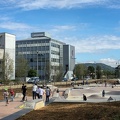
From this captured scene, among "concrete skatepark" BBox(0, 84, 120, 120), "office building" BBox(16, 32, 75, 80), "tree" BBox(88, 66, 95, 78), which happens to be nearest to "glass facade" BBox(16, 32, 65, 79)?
"office building" BBox(16, 32, 75, 80)

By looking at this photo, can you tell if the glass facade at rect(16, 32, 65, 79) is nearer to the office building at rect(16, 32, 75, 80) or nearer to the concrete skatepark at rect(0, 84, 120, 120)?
the office building at rect(16, 32, 75, 80)

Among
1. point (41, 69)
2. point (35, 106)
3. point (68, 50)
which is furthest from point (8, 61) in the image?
point (68, 50)

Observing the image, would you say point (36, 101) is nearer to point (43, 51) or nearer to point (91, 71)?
point (43, 51)

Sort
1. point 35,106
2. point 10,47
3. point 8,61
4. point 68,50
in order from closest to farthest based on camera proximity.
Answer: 1. point 35,106
2. point 8,61
3. point 10,47
4. point 68,50

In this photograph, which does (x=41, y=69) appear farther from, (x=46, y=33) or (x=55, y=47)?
(x=46, y=33)

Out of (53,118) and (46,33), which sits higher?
(46,33)

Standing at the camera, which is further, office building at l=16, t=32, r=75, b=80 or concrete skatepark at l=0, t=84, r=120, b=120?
office building at l=16, t=32, r=75, b=80

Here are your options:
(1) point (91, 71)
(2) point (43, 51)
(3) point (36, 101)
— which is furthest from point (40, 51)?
(3) point (36, 101)

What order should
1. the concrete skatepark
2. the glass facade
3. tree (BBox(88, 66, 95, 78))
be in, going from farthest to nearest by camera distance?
tree (BBox(88, 66, 95, 78)) < the glass facade < the concrete skatepark

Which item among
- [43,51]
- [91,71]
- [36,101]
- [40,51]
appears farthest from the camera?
[91,71]

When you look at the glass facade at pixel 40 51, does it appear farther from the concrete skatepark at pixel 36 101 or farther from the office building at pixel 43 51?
the concrete skatepark at pixel 36 101

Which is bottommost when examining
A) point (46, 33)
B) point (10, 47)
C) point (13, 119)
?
point (13, 119)

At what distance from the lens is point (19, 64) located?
75.2 m

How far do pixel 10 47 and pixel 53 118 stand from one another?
82.4m
